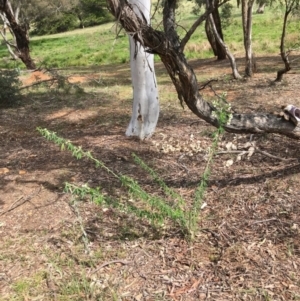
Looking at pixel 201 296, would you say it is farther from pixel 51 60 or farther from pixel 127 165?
pixel 51 60

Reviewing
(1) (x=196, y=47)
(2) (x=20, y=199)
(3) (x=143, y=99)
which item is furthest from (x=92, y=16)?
(2) (x=20, y=199)

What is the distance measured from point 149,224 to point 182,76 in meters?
1.31

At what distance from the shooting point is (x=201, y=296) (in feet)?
9.07

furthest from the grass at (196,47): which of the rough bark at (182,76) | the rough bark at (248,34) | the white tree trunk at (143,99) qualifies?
the rough bark at (182,76)

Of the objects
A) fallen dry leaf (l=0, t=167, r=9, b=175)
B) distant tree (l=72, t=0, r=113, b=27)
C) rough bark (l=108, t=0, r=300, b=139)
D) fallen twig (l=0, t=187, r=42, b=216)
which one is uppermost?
rough bark (l=108, t=0, r=300, b=139)

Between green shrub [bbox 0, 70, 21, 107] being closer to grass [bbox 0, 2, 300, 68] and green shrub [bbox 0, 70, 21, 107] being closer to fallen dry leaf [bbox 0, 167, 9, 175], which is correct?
fallen dry leaf [bbox 0, 167, 9, 175]

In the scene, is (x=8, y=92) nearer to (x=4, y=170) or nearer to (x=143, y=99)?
(x=4, y=170)

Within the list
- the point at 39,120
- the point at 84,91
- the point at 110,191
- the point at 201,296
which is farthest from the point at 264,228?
the point at 84,91

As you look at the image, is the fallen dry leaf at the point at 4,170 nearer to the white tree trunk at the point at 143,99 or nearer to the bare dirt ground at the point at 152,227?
the bare dirt ground at the point at 152,227

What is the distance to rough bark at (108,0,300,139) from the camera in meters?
2.88

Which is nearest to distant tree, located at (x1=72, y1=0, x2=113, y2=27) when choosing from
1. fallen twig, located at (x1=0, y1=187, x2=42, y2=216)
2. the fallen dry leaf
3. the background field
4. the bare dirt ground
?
the background field

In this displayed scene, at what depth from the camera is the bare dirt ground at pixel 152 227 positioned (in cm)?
288

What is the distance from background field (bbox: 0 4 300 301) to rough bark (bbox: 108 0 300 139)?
0.70 metres

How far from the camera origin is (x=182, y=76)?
3180 mm
